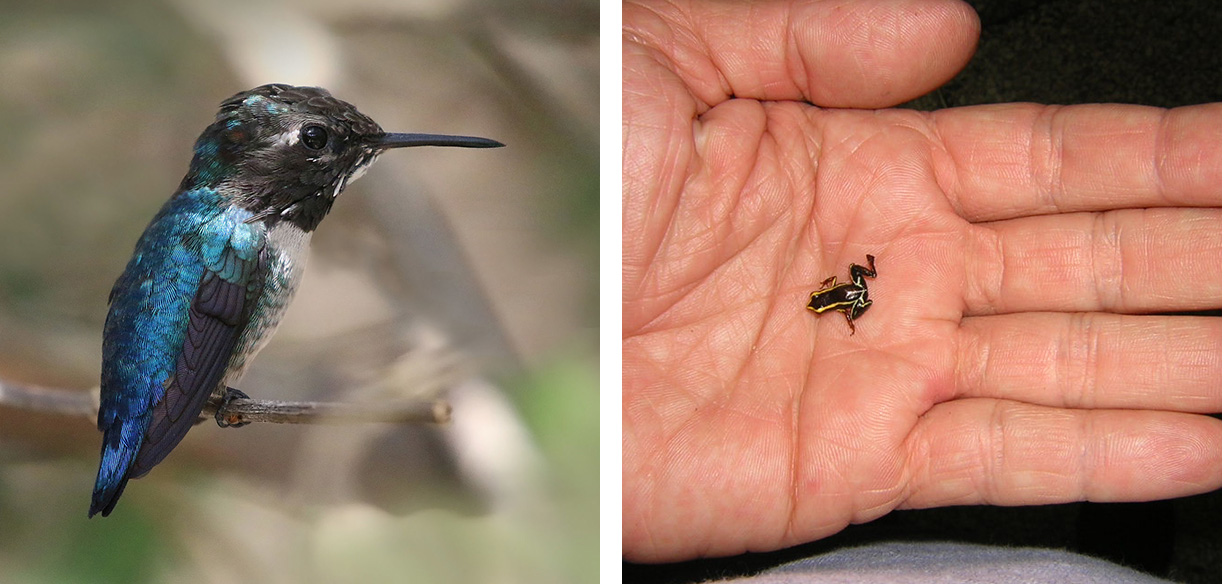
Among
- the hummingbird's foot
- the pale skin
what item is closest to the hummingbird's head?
the hummingbird's foot

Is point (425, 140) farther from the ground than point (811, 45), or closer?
closer

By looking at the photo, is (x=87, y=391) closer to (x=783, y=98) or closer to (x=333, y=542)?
(x=333, y=542)

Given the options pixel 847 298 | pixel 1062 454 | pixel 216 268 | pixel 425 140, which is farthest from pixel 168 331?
pixel 1062 454

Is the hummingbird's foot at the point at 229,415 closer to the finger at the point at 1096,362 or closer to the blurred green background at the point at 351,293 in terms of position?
the blurred green background at the point at 351,293

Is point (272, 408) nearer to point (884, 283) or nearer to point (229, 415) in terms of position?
point (229, 415)

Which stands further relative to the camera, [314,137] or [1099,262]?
[1099,262]

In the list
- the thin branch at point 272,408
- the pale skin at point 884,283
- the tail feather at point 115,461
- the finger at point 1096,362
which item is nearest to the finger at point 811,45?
the pale skin at point 884,283

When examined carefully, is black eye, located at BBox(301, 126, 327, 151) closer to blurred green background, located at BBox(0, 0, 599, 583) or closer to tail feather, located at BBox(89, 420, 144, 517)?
blurred green background, located at BBox(0, 0, 599, 583)
